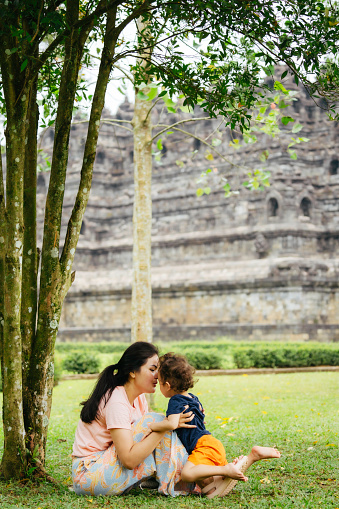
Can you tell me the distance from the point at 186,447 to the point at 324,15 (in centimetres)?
399

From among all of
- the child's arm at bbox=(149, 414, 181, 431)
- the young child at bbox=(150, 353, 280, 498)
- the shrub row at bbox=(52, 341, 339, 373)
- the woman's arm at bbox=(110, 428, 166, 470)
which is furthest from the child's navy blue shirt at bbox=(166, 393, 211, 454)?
the shrub row at bbox=(52, 341, 339, 373)

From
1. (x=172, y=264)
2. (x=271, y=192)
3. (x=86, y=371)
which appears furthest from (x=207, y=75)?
(x=172, y=264)

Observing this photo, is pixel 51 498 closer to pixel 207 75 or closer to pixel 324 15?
pixel 207 75

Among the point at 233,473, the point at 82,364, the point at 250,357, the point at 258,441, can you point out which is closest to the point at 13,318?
the point at 233,473

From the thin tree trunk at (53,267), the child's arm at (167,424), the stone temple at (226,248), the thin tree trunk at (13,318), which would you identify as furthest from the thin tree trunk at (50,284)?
the stone temple at (226,248)

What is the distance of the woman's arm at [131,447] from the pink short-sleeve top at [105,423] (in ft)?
0.22

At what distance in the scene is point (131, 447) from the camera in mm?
4285

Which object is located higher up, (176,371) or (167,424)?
(176,371)

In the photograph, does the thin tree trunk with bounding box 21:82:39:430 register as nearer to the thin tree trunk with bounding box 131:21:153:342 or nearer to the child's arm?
the child's arm

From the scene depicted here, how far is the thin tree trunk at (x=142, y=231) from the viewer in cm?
980

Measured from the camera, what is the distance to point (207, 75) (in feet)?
19.8

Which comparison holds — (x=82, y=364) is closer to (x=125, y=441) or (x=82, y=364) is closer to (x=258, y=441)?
(x=258, y=441)

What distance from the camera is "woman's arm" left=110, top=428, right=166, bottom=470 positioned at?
13.9 ft

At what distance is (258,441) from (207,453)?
2591mm
